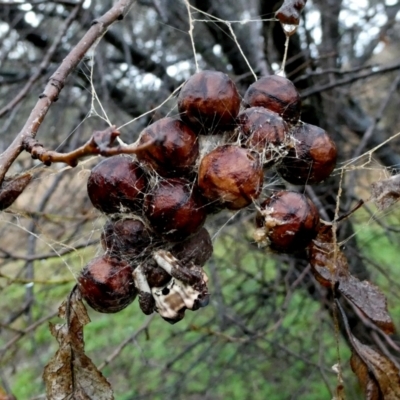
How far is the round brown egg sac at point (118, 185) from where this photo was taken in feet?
2.68

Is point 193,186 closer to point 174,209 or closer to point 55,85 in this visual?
point 174,209

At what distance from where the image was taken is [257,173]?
79 cm

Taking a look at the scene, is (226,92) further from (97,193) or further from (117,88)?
(117,88)

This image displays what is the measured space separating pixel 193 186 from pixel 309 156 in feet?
0.62

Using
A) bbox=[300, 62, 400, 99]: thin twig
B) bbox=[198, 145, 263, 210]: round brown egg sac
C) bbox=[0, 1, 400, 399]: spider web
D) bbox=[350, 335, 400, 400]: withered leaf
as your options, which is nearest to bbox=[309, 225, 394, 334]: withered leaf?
bbox=[350, 335, 400, 400]: withered leaf

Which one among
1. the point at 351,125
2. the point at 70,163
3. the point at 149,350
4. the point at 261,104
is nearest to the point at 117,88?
the point at 351,125

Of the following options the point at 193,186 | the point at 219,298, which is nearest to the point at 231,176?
the point at 193,186

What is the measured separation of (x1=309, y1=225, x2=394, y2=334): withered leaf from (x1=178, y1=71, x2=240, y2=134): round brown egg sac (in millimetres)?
240

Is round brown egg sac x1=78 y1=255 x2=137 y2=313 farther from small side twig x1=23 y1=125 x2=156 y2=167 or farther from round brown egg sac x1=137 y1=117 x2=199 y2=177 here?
small side twig x1=23 y1=125 x2=156 y2=167

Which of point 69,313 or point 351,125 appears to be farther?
point 351,125

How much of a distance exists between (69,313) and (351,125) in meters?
2.39

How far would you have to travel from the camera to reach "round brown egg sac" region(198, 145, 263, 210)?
77 cm

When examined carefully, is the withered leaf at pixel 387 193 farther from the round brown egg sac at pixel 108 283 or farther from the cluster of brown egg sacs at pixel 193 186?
the round brown egg sac at pixel 108 283

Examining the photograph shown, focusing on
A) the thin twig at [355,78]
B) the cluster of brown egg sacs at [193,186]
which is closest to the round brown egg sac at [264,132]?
the cluster of brown egg sacs at [193,186]
